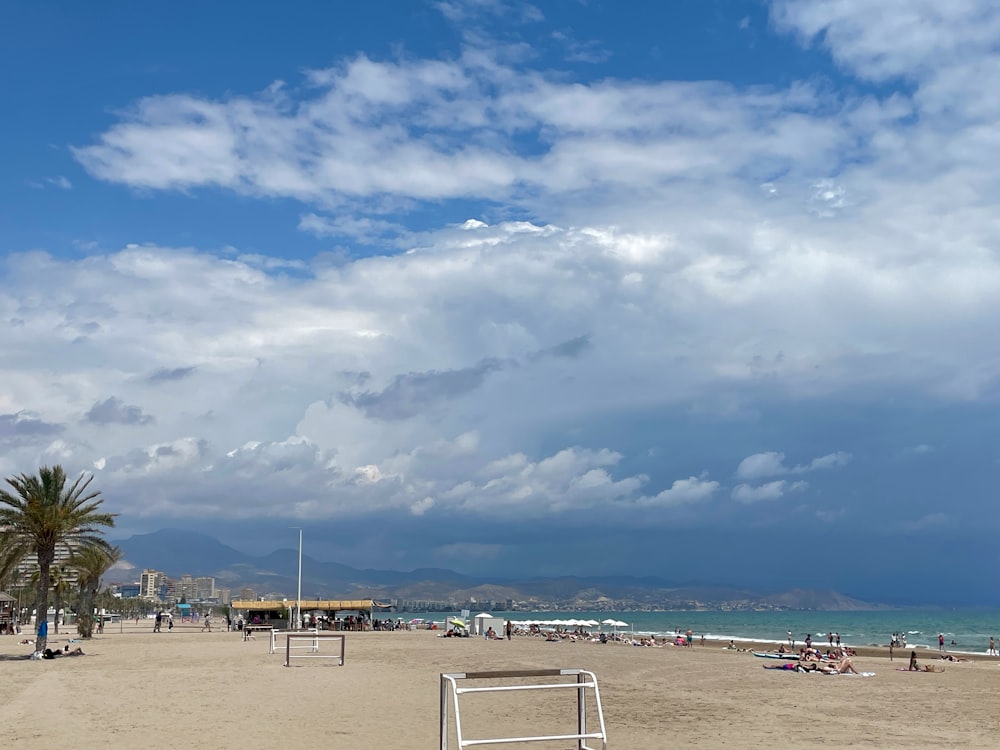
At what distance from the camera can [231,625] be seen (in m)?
71.6

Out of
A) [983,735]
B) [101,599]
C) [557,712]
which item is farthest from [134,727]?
[101,599]

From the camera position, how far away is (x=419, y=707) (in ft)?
55.2

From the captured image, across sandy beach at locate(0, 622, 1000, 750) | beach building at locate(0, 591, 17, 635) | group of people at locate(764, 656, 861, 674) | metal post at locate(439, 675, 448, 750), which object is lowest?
beach building at locate(0, 591, 17, 635)

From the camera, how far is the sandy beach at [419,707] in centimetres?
1323

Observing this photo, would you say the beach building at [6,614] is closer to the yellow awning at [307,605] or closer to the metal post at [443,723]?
the yellow awning at [307,605]

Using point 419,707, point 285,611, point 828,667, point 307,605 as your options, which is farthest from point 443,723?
point 307,605

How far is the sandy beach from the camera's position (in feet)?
43.4

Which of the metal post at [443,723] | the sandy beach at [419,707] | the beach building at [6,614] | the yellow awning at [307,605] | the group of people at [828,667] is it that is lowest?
the beach building at [6,614]

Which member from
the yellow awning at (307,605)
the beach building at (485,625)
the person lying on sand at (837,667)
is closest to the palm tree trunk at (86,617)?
the yellow awning at (307,605)

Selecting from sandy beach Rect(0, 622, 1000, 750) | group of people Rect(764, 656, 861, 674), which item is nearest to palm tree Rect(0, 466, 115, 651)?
sandy beach Rect(0, 622, 1000, 750)

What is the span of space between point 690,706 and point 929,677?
48.9ft

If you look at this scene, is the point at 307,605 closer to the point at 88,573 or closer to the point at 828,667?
the point at 88,573

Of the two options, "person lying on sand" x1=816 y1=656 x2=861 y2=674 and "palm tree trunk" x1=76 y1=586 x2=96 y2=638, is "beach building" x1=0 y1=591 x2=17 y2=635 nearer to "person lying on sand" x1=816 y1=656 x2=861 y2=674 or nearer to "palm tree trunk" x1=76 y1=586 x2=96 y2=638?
"palm tree trunk" x1=76 y1=586 x2=96 y2=638

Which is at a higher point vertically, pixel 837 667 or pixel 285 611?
pixel 837 667
